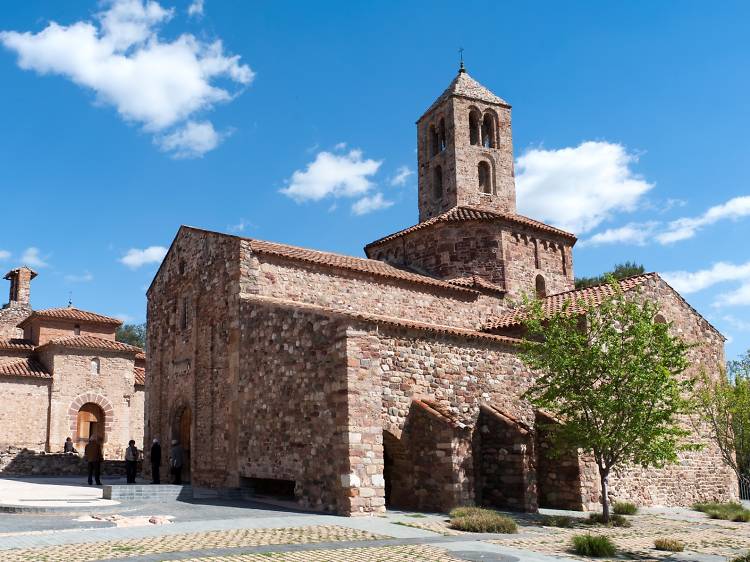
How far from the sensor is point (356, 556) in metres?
9.53

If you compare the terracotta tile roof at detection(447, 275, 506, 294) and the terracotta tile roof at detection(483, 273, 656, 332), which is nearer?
the terracotta tile roof at detection(483, 273, 656, 332)

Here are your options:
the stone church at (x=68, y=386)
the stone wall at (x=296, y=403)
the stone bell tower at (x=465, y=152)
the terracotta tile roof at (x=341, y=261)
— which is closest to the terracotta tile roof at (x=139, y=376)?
the stone church at (x=68, y=386)

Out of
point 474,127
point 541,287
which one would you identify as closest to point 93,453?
point 541,287

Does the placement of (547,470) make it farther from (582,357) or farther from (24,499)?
(24,499)

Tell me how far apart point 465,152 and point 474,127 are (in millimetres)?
1766

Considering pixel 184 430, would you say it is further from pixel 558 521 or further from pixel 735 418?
pixel 735 418

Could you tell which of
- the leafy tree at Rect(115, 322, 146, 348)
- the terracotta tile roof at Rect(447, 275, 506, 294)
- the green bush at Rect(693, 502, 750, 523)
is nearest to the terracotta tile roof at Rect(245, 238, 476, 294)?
the terracotta tile roof at Rect(447, 275, 506, 294)

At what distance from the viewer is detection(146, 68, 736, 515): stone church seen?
15406 millimetres

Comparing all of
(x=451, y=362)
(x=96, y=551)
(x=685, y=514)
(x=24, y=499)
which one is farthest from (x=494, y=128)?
(x=96, y=551)

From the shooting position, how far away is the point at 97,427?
33406mm

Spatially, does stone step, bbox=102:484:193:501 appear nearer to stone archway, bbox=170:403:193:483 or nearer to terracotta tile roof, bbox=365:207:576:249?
stone archway, bbox=170:403:193:483

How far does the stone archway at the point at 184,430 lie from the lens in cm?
2147

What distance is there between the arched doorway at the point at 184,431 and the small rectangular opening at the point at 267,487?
13.8 feet

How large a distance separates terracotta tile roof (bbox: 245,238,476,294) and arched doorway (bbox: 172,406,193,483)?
5900mm
